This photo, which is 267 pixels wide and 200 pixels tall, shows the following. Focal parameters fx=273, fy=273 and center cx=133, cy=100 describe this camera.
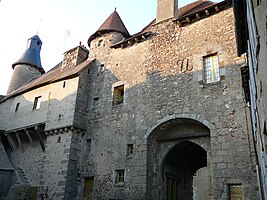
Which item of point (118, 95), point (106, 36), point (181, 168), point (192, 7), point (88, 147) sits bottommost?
point (181, 168)

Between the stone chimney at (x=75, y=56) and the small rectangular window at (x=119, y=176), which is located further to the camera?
the stone chimney at (x=75, y=56)

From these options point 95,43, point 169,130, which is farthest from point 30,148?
point 169,130

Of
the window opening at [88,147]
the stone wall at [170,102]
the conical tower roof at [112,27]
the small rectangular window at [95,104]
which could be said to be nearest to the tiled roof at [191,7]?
the stone wall at [170,102]

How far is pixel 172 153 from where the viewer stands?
1127 cm

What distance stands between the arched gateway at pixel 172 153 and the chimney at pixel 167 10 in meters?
4.79

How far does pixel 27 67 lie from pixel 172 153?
14688 mm

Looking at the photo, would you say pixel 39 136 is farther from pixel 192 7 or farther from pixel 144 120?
pixel 192 7

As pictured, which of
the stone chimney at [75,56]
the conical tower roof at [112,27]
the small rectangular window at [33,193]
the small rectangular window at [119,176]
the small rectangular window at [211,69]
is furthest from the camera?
the stone chimney at [75,56]

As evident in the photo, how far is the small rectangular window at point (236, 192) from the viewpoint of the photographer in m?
7.84

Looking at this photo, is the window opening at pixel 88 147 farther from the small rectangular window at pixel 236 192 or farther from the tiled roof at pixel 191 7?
the small rectangular window at pixel 236 192

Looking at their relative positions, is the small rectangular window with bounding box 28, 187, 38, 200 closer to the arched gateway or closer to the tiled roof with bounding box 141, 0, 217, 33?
the arched gateway

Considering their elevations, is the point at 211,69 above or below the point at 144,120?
above

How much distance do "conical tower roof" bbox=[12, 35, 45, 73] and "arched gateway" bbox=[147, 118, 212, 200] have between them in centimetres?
1438

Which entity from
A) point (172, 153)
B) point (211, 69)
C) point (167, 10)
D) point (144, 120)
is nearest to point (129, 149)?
point (144, 120)
